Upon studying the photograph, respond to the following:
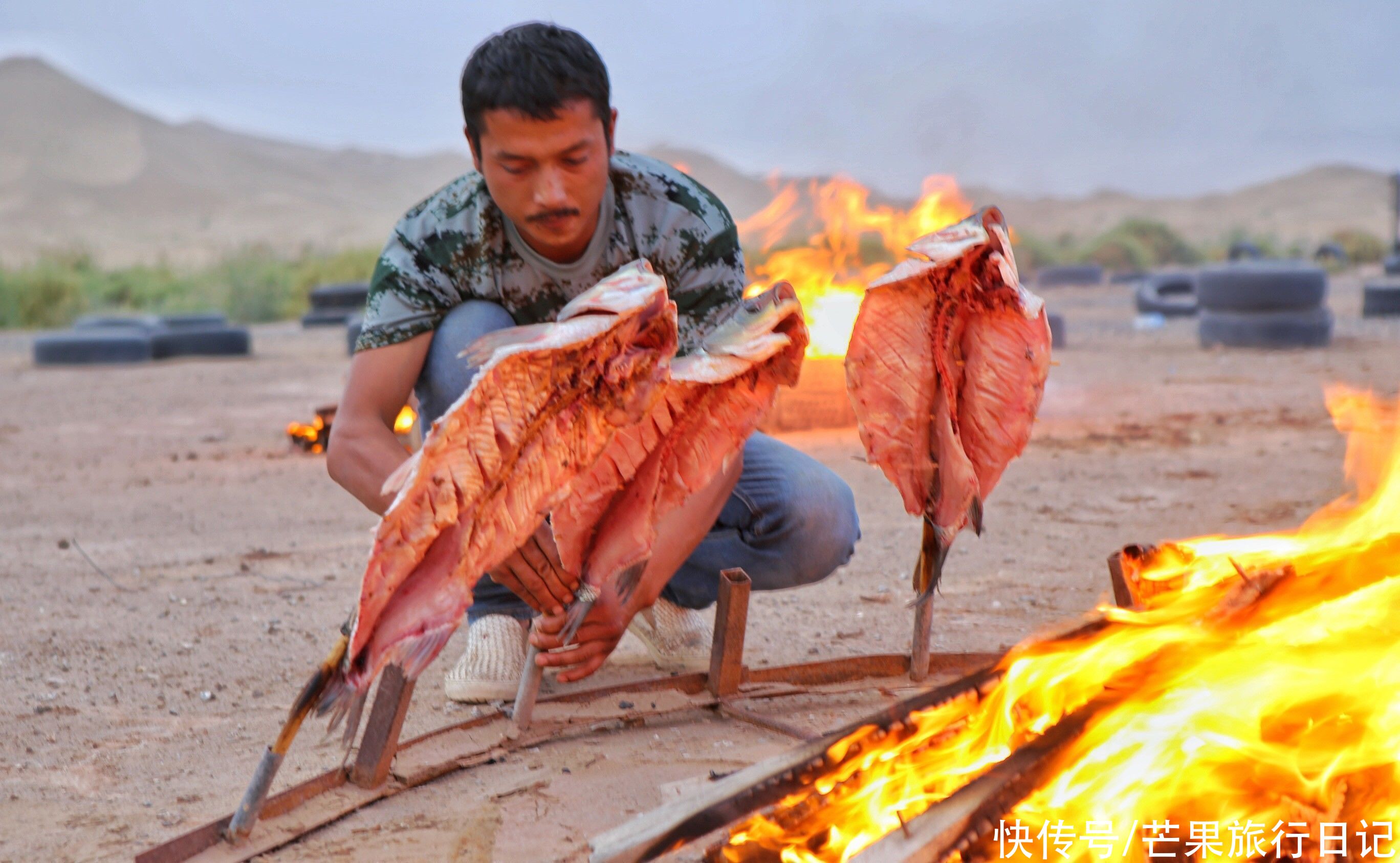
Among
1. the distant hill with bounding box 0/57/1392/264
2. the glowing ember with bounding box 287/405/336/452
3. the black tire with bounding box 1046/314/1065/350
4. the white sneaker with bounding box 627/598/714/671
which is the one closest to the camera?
the white sneaker with bounding box 627/598/714/671

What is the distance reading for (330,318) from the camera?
17391 mm

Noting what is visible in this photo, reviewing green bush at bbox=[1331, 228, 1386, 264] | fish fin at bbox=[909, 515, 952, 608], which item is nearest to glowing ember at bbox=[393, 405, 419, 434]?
fish fin at bbox=[909, 515, 952, 608]

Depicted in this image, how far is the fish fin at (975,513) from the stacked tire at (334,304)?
15999 millimetres

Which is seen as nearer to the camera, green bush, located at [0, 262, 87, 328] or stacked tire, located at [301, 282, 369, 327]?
stacked tire, located at [301, 282, 369, 327]

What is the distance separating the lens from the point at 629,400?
79.4 inches

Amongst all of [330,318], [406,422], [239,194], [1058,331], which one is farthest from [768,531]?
[239,194]

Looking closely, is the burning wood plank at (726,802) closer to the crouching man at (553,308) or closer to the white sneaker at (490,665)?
the crouching man at (553,308)

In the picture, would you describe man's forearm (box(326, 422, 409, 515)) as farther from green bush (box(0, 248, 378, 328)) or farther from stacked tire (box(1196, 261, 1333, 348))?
green bush (box(0, 248, 378, 328))

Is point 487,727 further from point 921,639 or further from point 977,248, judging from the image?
point 977,248

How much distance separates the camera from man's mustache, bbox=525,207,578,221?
102 inches

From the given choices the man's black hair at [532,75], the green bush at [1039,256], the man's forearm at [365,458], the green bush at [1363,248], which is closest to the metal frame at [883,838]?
the man's forearm at [365,458]

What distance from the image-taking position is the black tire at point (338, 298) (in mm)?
17891

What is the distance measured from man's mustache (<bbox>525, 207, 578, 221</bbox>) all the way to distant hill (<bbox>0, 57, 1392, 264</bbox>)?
47.8 metres

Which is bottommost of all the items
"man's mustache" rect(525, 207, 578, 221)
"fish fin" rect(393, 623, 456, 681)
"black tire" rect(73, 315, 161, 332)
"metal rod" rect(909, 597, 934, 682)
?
"black tire" rect(73, 315, 161, 332)
